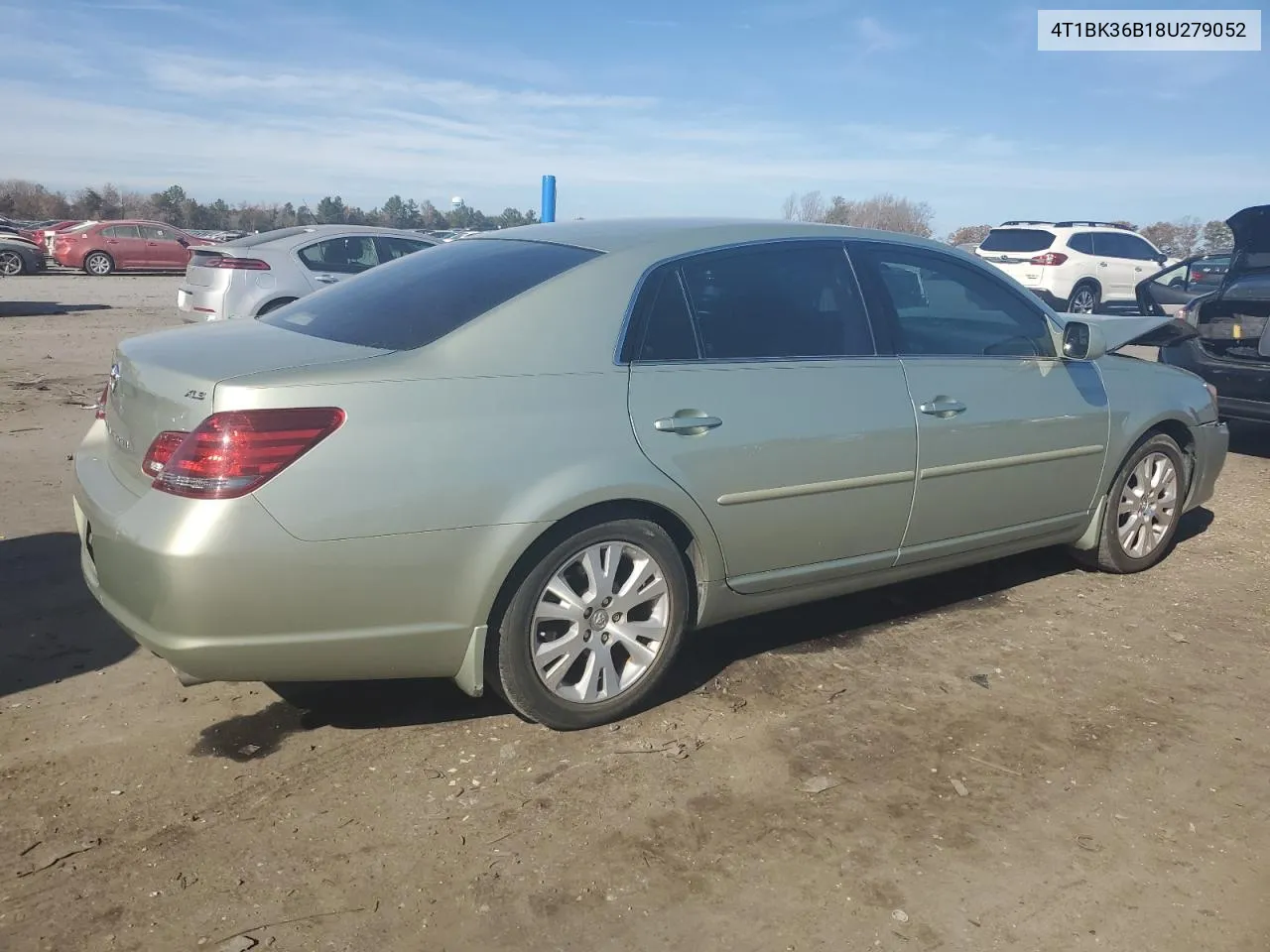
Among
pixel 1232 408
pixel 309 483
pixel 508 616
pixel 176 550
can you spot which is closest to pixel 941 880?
pixel 508 616

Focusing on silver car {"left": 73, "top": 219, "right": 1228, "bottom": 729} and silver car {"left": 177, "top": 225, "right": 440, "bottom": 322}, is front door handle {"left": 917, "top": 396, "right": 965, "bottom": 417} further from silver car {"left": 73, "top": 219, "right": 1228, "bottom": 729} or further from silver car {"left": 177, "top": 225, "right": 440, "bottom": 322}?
silver car {"left": 177, "top": 225, "right": 440, "bottom": 322}

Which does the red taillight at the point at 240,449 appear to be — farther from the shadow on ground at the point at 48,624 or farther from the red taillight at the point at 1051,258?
the red taillight at the point at 1051,258

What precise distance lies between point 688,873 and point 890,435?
1.88 m

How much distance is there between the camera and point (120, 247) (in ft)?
91.1

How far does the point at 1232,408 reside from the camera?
306 inches

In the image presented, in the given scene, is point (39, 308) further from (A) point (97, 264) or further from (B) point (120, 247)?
(B) point (120, 247)

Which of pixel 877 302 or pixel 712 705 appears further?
pixel 877 302

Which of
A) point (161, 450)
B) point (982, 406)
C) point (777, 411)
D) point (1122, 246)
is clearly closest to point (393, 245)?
point (982, 406)

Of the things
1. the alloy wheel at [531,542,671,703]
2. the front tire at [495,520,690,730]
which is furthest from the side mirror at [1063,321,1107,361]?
the alloy wheel at [531,542,671,703]

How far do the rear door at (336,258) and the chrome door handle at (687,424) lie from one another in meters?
8.04

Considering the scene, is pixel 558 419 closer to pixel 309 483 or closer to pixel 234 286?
pixel 309 483

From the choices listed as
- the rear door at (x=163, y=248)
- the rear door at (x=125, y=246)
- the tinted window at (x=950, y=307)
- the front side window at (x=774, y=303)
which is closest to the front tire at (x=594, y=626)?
the front side window at (x=774, y=303)

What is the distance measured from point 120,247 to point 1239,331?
88.7 ft

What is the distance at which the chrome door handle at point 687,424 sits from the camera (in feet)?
11.3
